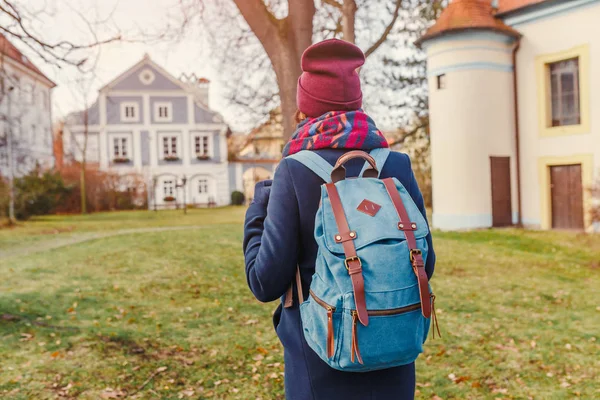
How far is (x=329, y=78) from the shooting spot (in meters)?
2.03

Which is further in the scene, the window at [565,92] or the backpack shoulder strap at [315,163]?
the window at [565,92]

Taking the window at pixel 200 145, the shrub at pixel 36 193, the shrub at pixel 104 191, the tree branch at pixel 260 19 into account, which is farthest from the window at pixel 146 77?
the tree branch at pixel 260 19

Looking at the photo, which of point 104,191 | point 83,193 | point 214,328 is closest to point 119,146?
point 104,191

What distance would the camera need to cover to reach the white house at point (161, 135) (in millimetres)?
44844

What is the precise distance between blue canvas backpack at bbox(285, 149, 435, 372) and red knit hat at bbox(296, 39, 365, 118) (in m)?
0.31

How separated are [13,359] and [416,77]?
2407 cm

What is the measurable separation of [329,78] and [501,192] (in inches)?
725

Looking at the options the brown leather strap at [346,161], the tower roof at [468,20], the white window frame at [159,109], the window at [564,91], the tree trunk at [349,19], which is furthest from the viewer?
the white window frame at [159,109]

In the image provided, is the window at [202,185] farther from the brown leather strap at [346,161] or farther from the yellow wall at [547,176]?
the brown leather strap at [346,161]

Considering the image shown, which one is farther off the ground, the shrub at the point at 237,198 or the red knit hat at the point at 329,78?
the red knit hat at the point at 329,78

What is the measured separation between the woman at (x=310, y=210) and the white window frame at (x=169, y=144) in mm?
44734

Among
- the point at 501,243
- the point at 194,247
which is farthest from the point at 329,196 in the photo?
the point at 501,243

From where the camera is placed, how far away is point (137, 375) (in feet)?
17.2

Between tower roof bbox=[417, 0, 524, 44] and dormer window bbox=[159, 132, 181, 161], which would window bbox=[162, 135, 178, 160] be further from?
tower roof bbox=[417, 0, 524, 44]
